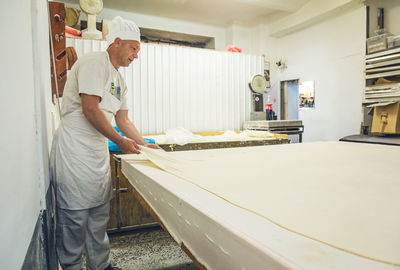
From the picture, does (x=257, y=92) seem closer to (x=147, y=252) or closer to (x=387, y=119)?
(x=387, y=119)

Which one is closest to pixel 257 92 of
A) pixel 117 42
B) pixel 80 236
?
pixel 117 42

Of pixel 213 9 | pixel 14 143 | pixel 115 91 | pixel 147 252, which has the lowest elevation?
pixel 147 252

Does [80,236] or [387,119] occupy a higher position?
[387,119]

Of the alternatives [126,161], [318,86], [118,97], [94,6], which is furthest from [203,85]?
[318,86]

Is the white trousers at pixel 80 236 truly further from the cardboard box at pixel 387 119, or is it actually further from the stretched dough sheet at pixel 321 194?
the cardboard box at pixel 387 119

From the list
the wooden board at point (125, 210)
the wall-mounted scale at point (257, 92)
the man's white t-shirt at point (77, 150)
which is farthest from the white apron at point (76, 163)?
the wall-mounted scale at point (257, 92)

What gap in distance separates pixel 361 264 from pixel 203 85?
350 cm

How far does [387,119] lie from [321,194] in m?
3.32

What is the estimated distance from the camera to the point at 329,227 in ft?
1.80

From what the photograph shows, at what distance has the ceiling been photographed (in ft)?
17.8

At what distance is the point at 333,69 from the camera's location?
5164 mm

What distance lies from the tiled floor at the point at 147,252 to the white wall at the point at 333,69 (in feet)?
13.5

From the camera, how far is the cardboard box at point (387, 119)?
10.6ft

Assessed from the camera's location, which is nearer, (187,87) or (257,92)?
(187,87)
